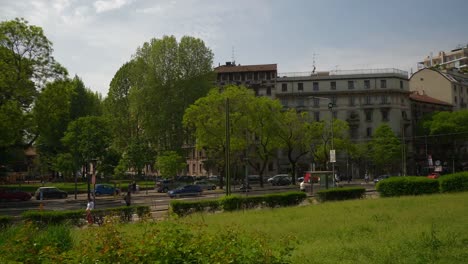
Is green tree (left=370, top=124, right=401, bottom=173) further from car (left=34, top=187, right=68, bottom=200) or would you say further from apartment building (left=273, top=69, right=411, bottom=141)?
car (left=34, top=187, right=68, bottom=200)

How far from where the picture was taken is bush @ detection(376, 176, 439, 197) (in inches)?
1345

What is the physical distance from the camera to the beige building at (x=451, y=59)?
449 feet

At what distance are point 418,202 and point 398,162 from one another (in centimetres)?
5495

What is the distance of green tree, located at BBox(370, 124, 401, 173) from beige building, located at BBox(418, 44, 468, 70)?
67.6 meters

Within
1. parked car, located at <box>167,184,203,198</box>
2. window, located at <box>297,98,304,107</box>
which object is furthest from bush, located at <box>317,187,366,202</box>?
window, located at <box>297,98,304,107</box>

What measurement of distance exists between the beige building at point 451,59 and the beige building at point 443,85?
1358 inches

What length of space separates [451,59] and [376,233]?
486 ft

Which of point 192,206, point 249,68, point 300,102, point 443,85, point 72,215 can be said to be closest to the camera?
point 72,215

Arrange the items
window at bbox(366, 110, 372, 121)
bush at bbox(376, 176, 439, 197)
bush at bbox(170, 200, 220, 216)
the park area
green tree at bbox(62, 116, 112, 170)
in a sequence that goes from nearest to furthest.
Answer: the park area
bush at bbox(170, 200, 220, 216)
bush at bbox(376, 176, 439, 197)
green tree at bbox(62, 116, 112, 170)
window at bbox(366, 110, 372, 121)

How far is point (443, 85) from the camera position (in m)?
98.0

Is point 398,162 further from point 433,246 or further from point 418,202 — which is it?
point 433,246

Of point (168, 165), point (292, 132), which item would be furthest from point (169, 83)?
point (292, 132)

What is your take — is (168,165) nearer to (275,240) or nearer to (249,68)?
(249,68)

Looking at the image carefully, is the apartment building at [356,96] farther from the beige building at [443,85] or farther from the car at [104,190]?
the car at [104,190]
